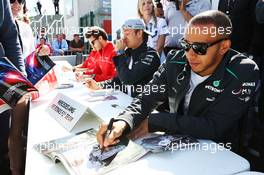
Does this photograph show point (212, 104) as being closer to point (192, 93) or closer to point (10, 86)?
point (192, 93)

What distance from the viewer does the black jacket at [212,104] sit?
1.18 metres

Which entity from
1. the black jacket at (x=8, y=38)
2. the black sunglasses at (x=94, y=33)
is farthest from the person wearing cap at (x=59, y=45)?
the black jacket at (x=8, y=38)

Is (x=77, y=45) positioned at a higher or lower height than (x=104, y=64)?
lower

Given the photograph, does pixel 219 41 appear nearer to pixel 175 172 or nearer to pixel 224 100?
pixel 224 100

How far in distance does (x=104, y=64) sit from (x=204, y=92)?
215 centimetres

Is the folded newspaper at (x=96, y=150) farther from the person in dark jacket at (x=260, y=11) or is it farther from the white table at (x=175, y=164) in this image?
the person in dark jacket at (x=260, y=11)

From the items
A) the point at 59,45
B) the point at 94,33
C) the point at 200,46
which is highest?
the point at 200,46

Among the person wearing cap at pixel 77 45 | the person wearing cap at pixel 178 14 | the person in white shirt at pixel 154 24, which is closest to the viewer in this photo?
the person wearing cap at pixel 178 14

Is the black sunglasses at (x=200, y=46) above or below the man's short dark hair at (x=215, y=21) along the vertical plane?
below

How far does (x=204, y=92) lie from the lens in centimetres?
127

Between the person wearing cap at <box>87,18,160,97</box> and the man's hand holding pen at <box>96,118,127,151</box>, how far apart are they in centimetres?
97

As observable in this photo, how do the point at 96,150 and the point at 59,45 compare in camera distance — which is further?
the point at 59,45

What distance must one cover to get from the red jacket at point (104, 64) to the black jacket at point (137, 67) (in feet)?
2.86

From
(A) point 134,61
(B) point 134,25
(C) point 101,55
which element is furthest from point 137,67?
(C) point 101,55
